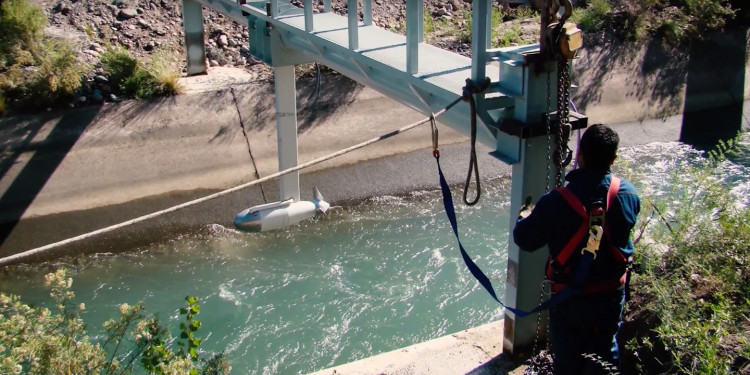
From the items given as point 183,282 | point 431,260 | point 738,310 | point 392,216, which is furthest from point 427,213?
point 738,310

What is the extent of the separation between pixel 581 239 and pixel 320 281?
579cm

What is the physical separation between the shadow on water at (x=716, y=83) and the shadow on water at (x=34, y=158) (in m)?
10.7

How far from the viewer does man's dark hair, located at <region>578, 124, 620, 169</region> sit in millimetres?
3951

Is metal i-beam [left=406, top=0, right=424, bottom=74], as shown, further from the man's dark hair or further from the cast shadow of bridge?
the cast shadow of bridge

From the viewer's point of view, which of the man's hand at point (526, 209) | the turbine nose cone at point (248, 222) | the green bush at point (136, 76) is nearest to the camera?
the man's hand at point (526, 209)

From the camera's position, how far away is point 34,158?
11320 millimetres

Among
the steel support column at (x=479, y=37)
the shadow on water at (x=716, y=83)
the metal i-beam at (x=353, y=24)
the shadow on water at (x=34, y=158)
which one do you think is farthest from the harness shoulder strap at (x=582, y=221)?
the shadow on water at (x=716, y=83)

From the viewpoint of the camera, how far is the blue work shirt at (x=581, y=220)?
4.00 metres

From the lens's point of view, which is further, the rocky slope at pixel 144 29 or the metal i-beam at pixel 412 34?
the rocky slope at pixel 144 29

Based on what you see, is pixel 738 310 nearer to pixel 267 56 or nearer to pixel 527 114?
pixel 527 114

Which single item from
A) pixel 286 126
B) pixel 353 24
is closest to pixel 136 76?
pixel 286 126

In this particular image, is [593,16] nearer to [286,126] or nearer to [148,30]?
[286,126]

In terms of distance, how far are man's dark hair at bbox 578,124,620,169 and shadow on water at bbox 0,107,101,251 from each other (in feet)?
30.3

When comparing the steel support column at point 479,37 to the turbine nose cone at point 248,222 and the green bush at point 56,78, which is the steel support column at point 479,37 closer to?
the turbine nose cone at point 248,222
